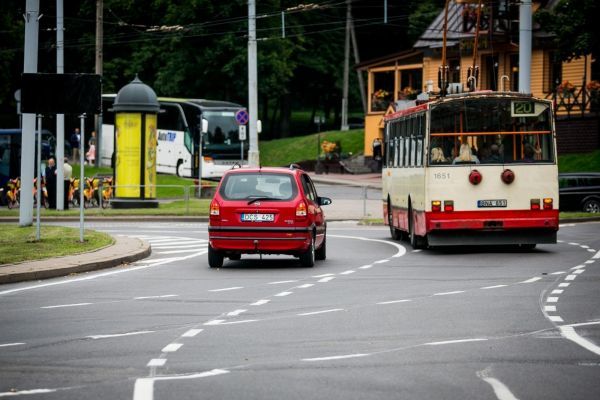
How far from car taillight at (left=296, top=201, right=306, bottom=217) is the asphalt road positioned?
903mm

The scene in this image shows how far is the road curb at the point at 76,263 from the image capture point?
1894 centimetres

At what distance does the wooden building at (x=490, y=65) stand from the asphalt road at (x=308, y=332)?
36974mm

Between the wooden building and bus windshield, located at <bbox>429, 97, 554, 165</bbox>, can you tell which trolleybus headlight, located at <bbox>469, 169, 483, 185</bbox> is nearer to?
bus windshield, located at <bbox>429, 97, 554, 165</bbox>

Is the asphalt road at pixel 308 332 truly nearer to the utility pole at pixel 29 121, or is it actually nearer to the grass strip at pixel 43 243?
the grass strip at pixel 43 243

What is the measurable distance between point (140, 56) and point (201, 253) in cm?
5454

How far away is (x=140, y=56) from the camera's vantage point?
7906cm

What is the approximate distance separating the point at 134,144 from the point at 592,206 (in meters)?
14.5

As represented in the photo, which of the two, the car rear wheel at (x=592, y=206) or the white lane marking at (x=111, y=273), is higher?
the car rear wheel at (x=592, y=206)

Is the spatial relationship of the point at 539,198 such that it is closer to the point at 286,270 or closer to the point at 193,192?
the point at 286,270

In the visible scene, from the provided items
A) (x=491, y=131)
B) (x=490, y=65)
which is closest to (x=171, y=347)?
(x=491, y=131)

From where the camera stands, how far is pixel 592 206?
42.9 meters

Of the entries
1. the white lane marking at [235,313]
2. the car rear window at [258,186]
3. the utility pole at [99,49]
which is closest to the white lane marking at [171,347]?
the white lane marking at [235,313]

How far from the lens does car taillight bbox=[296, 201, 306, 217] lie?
21.1 m

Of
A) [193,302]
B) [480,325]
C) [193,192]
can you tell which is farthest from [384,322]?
[193,192]
